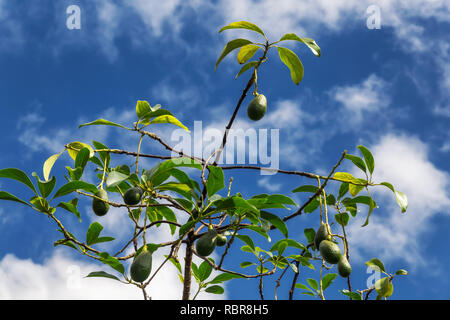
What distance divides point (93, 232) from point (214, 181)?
1.58 ft

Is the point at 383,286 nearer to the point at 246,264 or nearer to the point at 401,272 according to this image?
the point at 401,272

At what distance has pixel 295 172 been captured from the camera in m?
1.35

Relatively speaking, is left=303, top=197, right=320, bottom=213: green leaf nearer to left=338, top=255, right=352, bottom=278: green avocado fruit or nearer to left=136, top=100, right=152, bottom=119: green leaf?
left=338, top=255, right=352, bottom=278: green avocado fruit

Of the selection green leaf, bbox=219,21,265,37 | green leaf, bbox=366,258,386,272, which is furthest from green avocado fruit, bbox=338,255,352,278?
green leaf, bbox=219,21,265,37

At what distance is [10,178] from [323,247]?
92cm

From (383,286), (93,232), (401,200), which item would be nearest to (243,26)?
(401,200)

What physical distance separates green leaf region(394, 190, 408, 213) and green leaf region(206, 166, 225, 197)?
0.52m

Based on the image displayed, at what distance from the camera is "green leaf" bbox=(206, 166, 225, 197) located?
1.17 m

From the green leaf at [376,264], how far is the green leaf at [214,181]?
58cm

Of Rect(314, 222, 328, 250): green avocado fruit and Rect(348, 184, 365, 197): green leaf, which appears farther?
Rect(348, 184, 365, 197): green leaf
